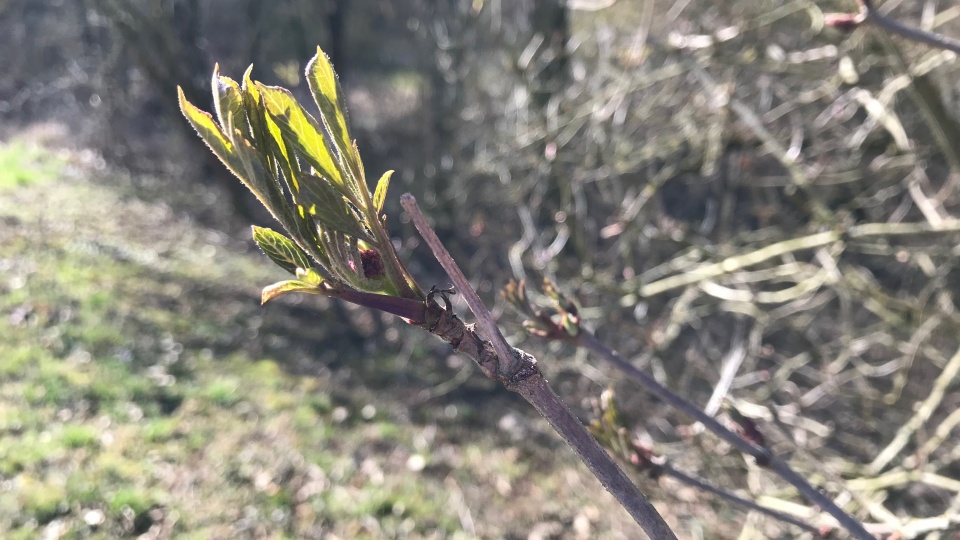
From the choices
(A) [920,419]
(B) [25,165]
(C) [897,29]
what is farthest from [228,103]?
(B) [25,165]

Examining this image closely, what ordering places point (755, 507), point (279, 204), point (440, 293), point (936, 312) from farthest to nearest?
point (936, 312)
point (755, 507)
point (440, 293)
point (279, 204)

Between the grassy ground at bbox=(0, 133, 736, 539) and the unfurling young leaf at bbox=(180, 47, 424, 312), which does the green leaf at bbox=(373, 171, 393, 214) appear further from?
the grassy ground at bbox=(0, 133, 736, 539)

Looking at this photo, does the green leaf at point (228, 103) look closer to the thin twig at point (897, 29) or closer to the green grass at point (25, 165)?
the thin twig at point (897, 29)

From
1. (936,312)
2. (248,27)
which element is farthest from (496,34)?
(248,27)

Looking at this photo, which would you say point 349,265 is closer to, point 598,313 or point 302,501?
point 598,313

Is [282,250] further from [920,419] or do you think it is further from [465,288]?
[920,419]

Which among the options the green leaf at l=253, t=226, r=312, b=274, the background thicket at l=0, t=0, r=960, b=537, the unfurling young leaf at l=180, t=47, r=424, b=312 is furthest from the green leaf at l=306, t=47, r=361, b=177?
the background thicket at l=0, t=0, r=960, b=537
